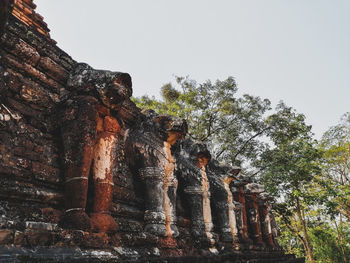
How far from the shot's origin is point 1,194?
7.85 ft

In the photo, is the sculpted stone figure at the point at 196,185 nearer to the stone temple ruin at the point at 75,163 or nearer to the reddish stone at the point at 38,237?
the stone temple ruin at the point at 75,163

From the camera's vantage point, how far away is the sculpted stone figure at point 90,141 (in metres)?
2.84

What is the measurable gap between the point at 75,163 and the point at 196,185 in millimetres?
3285

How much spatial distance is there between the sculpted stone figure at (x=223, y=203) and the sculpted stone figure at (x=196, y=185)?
85cm

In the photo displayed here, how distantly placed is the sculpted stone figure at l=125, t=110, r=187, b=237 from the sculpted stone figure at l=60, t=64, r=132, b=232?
0.88 m

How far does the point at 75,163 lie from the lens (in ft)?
9.77

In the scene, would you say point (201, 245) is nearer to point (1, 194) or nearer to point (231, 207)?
point (231, 207)

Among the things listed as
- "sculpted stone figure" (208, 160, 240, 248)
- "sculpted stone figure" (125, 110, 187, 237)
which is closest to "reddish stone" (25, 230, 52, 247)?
"sculpted stone figure" (125, 110, 187, 237)

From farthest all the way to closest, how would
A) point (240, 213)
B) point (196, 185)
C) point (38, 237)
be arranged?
point (240, 213) < point (196, 185) < point (38, 237)

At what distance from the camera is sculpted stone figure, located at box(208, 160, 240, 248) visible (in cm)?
645

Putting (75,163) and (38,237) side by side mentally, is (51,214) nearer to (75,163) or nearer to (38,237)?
(38,237)

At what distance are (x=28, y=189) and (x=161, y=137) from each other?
8.53ft

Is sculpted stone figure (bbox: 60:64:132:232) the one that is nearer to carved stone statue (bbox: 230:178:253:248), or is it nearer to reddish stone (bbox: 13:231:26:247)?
reddish stone (bbox: 13:231:26:247)

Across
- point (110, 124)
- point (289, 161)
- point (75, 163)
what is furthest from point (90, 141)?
point (289, 161)
